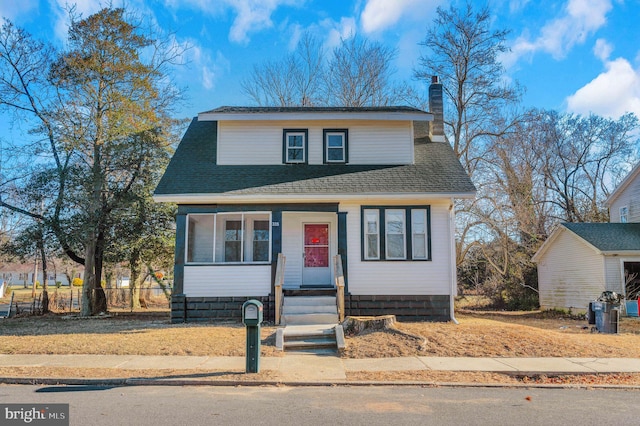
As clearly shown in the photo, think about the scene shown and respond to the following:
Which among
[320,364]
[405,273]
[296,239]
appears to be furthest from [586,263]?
[320,364]

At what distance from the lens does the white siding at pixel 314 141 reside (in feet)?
47.8

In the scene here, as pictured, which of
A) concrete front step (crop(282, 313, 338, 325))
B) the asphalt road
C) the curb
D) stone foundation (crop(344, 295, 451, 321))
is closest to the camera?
the asphalt road

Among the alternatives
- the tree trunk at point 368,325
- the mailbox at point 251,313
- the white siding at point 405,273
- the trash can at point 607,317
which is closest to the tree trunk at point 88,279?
the white siding at point 405,273

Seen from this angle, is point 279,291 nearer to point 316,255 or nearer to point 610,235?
point 316,255

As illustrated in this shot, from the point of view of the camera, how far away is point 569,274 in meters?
19.5

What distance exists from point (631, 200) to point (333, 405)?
2147 centimetres

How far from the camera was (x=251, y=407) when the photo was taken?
5594 mm

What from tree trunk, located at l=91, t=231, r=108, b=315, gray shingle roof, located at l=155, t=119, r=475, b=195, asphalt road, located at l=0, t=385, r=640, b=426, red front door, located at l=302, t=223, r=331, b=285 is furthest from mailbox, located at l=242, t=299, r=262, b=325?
tree trunk, located at l=91, t=231, r=108, b=315

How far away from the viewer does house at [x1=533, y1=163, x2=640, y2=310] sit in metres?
17.2

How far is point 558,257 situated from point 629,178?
17.4ft

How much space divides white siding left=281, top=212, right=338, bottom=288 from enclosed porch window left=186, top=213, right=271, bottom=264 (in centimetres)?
61

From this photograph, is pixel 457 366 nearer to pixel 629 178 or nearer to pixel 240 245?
pixel 240 245

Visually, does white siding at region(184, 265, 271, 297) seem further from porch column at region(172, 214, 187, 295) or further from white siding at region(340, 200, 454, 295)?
white siding at region(340, 200, 454, 295)

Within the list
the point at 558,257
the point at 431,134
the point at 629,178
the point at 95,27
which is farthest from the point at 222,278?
the point at 629,178
